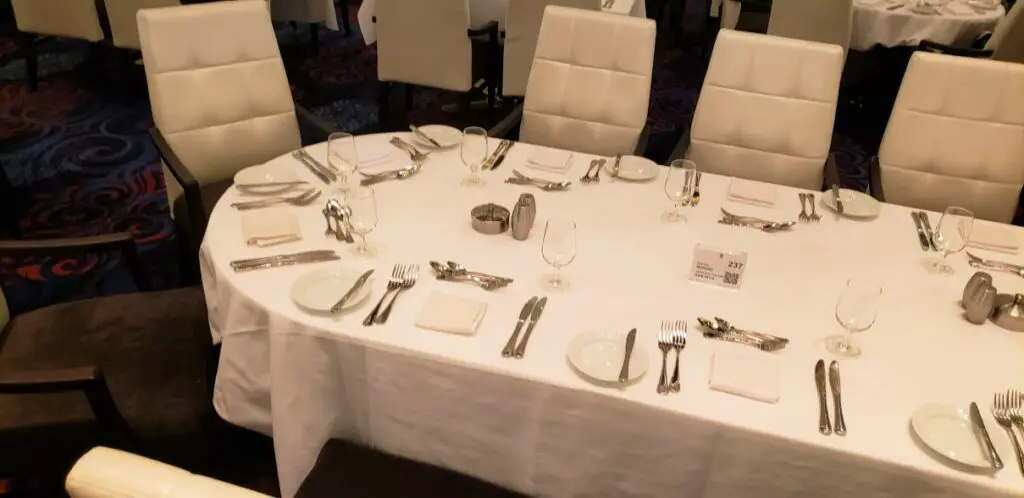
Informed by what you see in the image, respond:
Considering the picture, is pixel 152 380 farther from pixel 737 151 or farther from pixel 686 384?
pixel 737 151

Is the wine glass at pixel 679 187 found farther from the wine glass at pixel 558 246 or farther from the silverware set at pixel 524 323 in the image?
the silverware set at pixel 524 323

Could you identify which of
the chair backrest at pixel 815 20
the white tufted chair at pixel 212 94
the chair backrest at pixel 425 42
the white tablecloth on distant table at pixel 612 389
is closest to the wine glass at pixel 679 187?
the white tablecloth on distant table at pixel 612 389

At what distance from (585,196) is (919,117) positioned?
106 cm

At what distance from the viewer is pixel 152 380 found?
167cm

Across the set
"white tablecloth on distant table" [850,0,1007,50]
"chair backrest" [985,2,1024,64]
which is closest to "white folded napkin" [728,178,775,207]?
"chair backrest" [985,2,1024,64]

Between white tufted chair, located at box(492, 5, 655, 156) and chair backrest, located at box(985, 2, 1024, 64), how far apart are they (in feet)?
6.02

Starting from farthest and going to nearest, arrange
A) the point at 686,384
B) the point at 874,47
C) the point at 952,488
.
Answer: the point at 874,47 < the point at 686,384 < the point at 952,488

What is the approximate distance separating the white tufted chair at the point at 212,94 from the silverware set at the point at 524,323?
110cm

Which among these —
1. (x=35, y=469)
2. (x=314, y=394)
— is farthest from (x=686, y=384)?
(x=35, y=469)

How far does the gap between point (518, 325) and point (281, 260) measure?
53cm

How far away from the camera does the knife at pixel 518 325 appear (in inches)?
Answer: 54.9

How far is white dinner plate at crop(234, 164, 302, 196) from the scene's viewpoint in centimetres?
188

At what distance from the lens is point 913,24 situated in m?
3.69

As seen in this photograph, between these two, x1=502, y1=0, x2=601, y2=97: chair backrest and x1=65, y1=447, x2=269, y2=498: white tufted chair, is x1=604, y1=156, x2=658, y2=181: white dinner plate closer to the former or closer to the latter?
x1=502, y1=0, x2=601, y2=97: chair backrest
